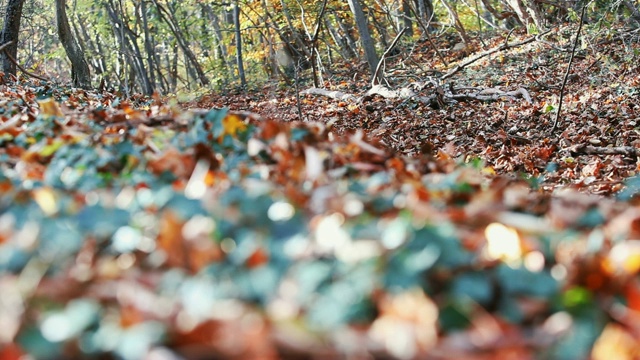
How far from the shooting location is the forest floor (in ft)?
19.5

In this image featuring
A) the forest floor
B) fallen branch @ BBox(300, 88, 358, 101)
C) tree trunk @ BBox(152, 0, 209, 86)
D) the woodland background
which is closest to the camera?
the woodland background

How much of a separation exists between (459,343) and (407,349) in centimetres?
11

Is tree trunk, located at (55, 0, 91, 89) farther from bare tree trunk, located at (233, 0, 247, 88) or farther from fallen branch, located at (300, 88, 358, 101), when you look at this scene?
bare tree trunk, located at (233, 0, 247, 88)

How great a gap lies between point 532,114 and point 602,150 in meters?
2.23

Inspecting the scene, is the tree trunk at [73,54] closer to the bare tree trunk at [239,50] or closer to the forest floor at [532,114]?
the forest floor at [532,114]

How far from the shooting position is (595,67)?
1018cm

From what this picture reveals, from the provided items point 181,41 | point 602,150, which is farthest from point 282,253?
point 181,41

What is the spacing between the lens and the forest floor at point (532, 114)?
5.95 meters

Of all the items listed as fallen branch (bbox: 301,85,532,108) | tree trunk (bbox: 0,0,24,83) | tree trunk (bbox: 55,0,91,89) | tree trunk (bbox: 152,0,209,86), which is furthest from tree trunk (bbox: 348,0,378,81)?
tree trunk (bbox: 152,0,209,86)

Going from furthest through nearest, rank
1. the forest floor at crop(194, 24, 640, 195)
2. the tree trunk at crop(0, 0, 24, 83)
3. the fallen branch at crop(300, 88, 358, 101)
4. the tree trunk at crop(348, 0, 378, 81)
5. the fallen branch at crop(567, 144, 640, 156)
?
the tree trunk at crop(348, 0, 378, 81), the fallen branch at crop(300, 88, 358, 101), the tree trunk at crop(0, 0, 24, 83), the forest floor at crop(194, 24, 640, 195), the fallen branch at crop(567, 144, 640, 156)

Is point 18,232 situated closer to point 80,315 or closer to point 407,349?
point 80,315

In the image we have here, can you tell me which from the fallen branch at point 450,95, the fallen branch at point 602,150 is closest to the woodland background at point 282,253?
the fallen branch at point 602,150

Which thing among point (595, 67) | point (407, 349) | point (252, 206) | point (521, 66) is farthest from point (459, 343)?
point (521, 66)

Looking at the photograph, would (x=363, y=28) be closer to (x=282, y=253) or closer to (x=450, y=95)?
(x=450, y=95)
